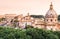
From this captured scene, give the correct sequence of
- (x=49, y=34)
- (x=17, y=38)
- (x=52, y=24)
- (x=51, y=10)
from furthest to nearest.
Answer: (x=51, y=10) < (x=52, y=24) < (x=49, y=34) < (x=17, y=38)

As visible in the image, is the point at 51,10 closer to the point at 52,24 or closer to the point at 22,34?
the point at 52,24

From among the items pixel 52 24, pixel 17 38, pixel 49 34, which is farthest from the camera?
pixel 52 24

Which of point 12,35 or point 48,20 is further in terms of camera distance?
point 48,20

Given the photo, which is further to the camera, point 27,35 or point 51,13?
point 51,13

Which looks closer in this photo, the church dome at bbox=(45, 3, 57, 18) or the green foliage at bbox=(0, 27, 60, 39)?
the green foliage at bbox=(0, 27, 60, 39)

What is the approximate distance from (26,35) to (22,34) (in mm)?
404

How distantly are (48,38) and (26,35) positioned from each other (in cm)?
149

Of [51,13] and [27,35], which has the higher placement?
[51,13]

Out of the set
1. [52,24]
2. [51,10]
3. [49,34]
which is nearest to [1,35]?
[49,34]

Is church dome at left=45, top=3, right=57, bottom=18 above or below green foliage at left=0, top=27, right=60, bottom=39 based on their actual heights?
above

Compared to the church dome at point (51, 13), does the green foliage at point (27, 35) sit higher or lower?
lower

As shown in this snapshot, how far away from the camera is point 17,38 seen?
90.2 ft

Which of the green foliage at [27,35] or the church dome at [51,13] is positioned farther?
the church dome at [51,13]

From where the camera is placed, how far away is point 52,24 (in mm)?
48406
